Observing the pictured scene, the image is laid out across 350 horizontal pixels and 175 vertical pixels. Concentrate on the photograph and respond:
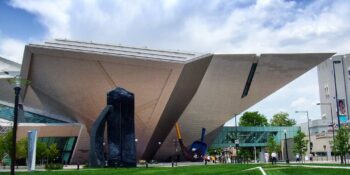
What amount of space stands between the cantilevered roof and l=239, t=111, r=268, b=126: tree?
69.4 metres

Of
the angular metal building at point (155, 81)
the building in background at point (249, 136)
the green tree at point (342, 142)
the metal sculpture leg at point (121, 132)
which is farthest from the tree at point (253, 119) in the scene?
the metal sculpture leg at point (121, 132)

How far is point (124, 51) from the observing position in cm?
4872

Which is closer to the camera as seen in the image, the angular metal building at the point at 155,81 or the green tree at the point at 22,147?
the angular metal building at the point at 155,81

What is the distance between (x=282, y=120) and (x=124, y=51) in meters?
79.5

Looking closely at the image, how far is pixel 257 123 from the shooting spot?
4518 inches

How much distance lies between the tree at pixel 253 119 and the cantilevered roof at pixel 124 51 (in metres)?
69.4

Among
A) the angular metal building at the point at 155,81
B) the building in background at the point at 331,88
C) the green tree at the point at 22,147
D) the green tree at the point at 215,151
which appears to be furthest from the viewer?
the green tree at the point at 215,151

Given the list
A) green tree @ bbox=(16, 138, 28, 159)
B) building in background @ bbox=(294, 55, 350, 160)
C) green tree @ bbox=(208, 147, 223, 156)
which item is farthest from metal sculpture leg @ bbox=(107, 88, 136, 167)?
green tree @ bbox=(208, 147, 223, 156)

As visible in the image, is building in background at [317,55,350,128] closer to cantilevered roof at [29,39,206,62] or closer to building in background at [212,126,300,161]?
building in background at [212,126,300,161]

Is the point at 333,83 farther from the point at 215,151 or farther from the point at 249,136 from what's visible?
the point at 215,151

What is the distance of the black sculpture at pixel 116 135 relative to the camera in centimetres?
3803

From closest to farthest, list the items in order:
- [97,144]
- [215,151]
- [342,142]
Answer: [97,144] < [342,142] < [215,151]

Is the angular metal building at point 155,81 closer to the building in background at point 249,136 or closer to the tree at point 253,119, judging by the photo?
the building in background at point 249,136

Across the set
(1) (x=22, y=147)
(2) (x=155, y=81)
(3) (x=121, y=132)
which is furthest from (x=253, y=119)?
(3) (x=121, y=132)
